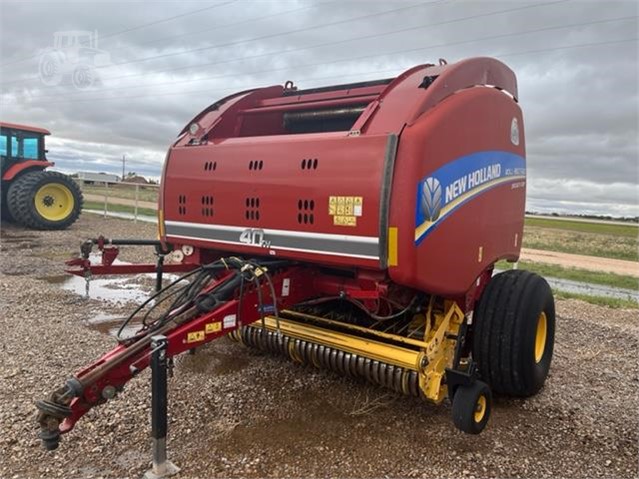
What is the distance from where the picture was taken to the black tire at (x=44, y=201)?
1251 cm

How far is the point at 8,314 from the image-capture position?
5383mm

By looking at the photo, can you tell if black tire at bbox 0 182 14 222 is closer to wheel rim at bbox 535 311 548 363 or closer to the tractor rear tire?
the tractor rear tire

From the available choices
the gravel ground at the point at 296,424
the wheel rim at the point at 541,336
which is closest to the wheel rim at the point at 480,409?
the gravel ground at the point at 296,424

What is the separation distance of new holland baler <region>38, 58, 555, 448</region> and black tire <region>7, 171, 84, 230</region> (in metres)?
10.0

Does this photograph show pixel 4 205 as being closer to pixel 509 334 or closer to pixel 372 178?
pixel 372 178

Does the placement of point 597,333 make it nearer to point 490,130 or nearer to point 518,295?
point 518,295

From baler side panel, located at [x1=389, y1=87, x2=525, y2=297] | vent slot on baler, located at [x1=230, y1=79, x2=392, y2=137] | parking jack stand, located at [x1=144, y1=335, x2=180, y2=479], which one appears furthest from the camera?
vent slot on baler, located at [x1=230, y1=79, x2=392, y2=137]

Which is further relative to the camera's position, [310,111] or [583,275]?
[583,275]

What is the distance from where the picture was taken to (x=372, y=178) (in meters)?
2.92

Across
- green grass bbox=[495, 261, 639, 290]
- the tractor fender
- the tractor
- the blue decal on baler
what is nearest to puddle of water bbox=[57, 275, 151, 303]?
the blue decal on baler

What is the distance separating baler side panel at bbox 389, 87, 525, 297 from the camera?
2.84 meters

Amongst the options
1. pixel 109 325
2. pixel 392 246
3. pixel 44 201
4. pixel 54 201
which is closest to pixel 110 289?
pixel 109 325

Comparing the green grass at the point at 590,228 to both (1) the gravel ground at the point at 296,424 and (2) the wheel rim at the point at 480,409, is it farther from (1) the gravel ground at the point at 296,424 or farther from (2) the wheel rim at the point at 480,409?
(2) the wheel rim at the point at 480,409

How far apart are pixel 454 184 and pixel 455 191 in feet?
0.14
